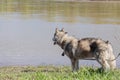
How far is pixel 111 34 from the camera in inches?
907

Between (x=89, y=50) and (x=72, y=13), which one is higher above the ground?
(x=89, y=50)

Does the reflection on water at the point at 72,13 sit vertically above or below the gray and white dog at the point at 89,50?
below

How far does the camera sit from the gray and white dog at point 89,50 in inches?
449

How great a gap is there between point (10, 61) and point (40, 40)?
5.31 metres

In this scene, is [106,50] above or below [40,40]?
above

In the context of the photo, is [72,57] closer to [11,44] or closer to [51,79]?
[51,79]

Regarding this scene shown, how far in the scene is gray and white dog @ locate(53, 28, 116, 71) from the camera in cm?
1140

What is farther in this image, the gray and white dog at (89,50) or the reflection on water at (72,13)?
the reflection on water at (72,13)

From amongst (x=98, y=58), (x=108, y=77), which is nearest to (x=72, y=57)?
(x=98, y=58)

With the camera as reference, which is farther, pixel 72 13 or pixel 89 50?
pixel 72 13

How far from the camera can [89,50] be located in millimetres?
11617

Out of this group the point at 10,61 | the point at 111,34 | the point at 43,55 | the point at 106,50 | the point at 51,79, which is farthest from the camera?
the point at 111,34

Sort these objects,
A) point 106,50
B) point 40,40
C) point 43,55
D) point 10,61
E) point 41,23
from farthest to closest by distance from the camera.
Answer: point 41,23, point 40,40, point 43,55, point 10,61, point 106,50

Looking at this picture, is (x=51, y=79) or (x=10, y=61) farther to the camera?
(x=10, y=61)
